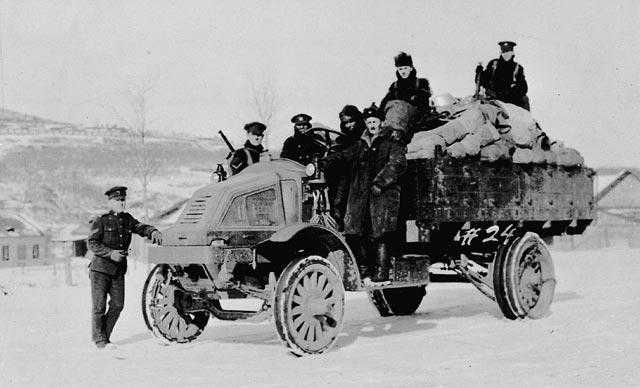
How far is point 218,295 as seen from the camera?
947cm

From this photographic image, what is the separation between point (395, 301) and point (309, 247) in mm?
3673

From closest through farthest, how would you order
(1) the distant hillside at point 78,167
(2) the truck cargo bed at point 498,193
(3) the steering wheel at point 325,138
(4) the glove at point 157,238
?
(4) the glove at point 157,238
(2) the truck cargo bed at point 498,193
(3) the steering wheel at point 325,138
(1) the distant hillside at point 78,167

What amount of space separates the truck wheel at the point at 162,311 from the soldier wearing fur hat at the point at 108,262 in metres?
0.30

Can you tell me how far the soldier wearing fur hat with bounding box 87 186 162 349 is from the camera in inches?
386

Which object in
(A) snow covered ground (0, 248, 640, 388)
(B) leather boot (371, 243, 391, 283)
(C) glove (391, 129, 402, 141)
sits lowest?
(A) snow covered ground (0, 248, 640, 388)

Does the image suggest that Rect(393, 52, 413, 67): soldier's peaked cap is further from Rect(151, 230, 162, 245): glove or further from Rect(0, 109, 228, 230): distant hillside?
Rect(0, 109, 228, 230): distant hillside

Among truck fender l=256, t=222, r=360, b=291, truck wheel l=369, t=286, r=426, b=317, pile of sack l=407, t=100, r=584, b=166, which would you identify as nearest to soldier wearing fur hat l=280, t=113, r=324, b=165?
pile of sack l=407, t=100, r=584, b=166

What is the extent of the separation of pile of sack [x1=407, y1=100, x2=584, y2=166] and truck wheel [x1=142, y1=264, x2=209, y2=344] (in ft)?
10.4

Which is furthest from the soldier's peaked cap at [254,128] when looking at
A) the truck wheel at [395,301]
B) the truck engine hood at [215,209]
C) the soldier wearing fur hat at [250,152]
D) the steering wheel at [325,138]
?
the truck wheel at [395,301]

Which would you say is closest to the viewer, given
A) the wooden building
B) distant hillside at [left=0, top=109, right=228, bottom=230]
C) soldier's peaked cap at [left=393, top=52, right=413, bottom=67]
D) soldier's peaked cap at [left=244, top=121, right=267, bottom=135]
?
soldier's peaked cap at [left=244, top=121, right=267, bottom=135]

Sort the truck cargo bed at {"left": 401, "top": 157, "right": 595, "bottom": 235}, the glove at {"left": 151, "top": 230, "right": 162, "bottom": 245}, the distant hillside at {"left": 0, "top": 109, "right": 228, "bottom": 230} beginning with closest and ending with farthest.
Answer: the glove at {"left": 151, "top": 230, "right": 162, "bottom": 245} < the truck cargo bed at {"left": 401, "top": 157, "right": 595, "bottom": 235} < the distant hillside at {"left": 0, "top": 109, "right": 228, "bottom": 230}

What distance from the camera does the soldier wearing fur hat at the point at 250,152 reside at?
418 inches

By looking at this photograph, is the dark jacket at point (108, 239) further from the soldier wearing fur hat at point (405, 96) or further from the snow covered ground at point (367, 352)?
the soldier wearing fur hat at point (405, 96)

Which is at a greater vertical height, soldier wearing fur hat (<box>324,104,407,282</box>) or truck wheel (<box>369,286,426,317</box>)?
soldier wearing fur hat (<box>324,104,407,282</box>)
